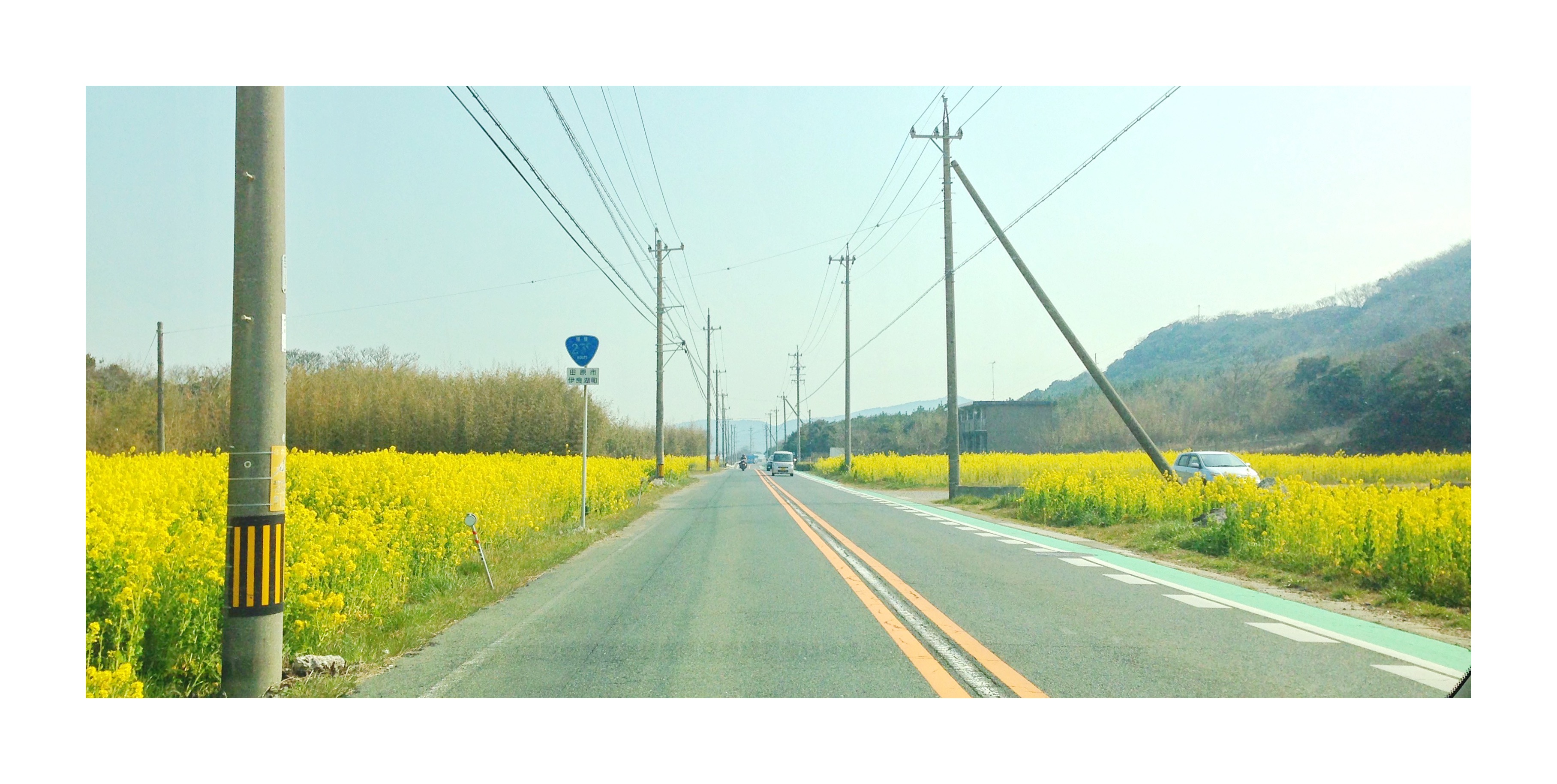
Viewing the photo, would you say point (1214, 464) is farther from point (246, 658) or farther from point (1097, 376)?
point (246, 658)

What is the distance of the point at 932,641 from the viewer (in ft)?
19.5

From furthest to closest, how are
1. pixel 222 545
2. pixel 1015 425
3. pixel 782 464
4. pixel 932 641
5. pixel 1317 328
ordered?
pixel 1015 425, pixel 782 464, pixel 1317 328, pixel 932 641, pixel 222 545

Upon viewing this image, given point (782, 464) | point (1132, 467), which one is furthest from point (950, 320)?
point (782, 464)

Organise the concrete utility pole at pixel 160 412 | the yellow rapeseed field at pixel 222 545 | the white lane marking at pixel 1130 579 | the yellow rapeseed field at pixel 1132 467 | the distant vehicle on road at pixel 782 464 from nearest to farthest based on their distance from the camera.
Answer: the yellow rapeseed field at pixel 222 545, the white lane marking at pixel 1130 579, the yellow rapeseed field at pixel 1132 467, the concrete utility pole at pixel 160 412, the distant vehicle on road at pixel 782 464

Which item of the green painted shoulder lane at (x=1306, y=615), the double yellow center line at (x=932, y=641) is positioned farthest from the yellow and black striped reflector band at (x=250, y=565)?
the green painted shoulder lane at (x=1306, y=615)

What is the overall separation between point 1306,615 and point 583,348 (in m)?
10.7

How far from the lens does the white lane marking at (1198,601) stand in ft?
24.6

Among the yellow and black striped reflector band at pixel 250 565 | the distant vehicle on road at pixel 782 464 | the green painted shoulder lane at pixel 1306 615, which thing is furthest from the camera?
the distant vehicle on road at pixel 782 464

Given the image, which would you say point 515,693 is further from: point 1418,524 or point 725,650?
point 1418,524

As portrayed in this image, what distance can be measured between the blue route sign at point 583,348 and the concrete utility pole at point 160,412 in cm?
1856

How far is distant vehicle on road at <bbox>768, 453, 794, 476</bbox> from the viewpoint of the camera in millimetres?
60750

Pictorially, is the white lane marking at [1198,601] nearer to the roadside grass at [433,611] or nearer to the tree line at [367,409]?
the roadside grass at [433,611]

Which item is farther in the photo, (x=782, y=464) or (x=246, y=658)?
(x=782, y=464)

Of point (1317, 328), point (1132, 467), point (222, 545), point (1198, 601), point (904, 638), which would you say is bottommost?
point (1132, 467)
